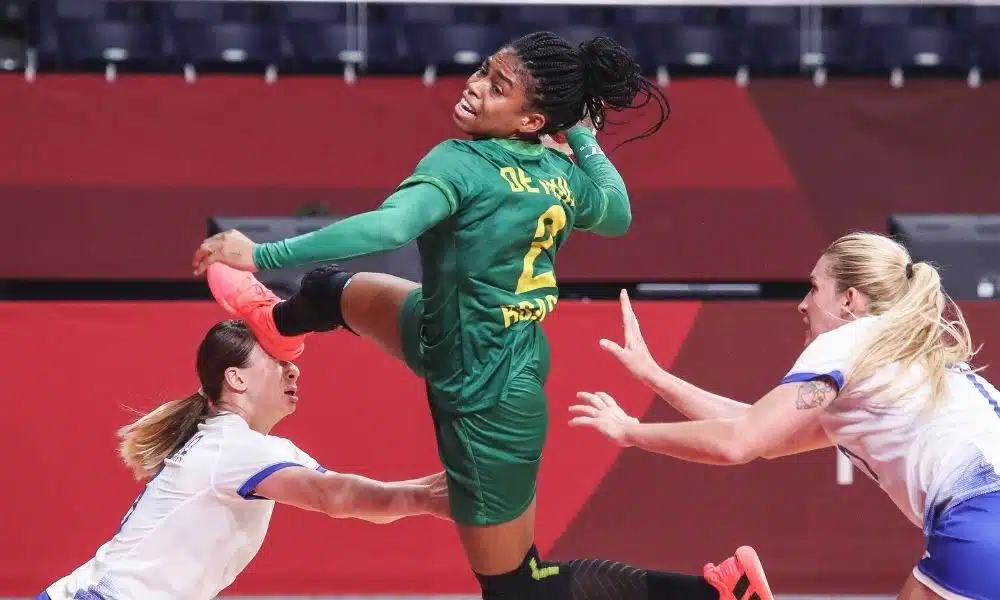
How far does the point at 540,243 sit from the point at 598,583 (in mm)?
812

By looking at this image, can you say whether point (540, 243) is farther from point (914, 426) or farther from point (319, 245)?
point (914, 426)

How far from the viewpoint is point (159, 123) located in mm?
7559

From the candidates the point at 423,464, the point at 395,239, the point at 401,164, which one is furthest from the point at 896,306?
the point at 401,164

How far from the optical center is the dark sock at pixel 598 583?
2.83 m

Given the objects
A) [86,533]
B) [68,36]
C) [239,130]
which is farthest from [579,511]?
[68,36]

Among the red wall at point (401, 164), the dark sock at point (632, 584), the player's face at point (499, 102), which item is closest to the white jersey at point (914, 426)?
the dark sock at point (632, 584)

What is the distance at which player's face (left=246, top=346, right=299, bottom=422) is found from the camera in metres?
3.24

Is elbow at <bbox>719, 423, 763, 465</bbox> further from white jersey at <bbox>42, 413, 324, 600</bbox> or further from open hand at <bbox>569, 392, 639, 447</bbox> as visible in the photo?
white jersey at <bbox>42, 413, 324, 600</bbox>

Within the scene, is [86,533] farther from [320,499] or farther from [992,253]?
[992,253]

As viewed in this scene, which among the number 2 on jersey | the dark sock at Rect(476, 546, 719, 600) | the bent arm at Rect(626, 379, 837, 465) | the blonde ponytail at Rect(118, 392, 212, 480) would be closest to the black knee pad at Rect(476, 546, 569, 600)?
the dark sock at Rect(476, 546, 719, 600)

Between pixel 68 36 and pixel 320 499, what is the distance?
6181 mm

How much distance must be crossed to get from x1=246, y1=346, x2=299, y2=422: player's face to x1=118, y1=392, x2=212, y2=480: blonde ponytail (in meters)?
0.17

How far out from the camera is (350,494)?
298 centimetres

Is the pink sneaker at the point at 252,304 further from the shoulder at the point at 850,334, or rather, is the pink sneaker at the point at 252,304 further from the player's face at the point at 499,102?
the shoulder at the point at 850,334
